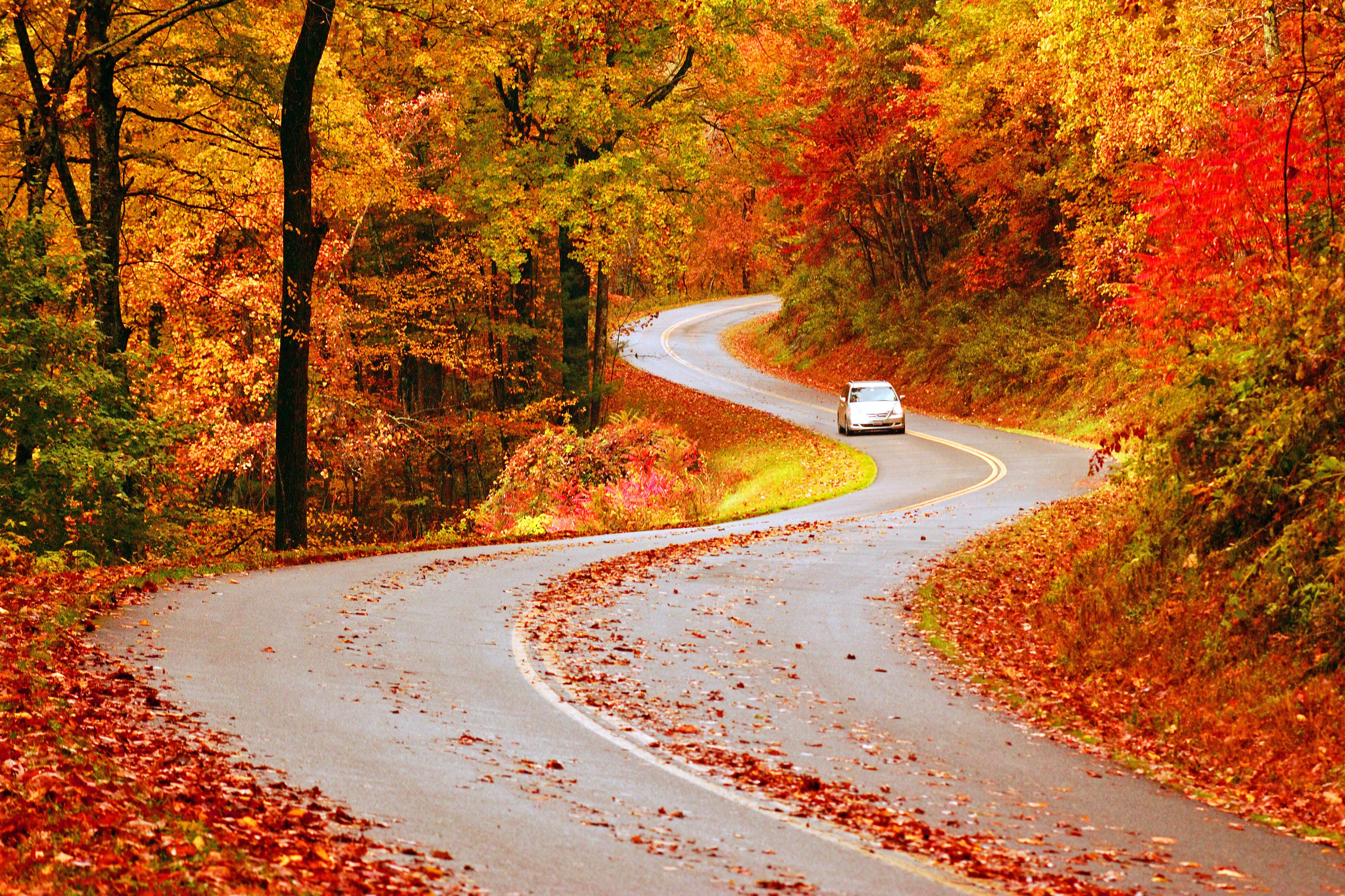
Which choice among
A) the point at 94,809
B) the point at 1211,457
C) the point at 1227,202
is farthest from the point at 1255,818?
the point at 1227,202

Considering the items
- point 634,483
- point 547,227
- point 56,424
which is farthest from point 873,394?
point 56,424

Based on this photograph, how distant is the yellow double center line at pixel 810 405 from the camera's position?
29.0 m

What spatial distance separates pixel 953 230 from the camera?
176 ft

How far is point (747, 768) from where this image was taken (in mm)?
9391

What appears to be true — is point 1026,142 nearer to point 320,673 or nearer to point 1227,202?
point 1227,202

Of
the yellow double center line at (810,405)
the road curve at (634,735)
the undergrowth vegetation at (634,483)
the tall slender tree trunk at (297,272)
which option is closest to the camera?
the road curve at (634,735)

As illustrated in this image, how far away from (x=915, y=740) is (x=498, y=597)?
7.43 metres

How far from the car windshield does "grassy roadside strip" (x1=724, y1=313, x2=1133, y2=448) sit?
13.2 feet

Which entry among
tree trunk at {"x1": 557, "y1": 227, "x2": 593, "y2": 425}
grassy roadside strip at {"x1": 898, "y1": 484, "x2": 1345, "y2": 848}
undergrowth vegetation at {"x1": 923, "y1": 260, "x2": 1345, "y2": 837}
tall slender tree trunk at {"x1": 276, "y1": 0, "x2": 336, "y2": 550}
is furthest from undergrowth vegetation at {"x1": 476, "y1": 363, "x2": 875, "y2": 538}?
undergrowth vegetation at {"x1": 923, "y1": 260, "x2": 1345, "y2": 837}

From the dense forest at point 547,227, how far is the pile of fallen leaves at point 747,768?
4.89m

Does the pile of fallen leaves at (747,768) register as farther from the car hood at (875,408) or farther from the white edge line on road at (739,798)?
the car hood at (875,408)

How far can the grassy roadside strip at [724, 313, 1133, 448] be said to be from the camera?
1549 inches

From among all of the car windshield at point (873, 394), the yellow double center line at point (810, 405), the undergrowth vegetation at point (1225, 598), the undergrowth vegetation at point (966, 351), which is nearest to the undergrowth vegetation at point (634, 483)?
the yellow double center line at point (810, 405)

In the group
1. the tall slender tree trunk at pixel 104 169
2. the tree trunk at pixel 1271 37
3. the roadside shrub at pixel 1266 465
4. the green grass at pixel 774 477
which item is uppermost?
the tree trunk at pixel 1271 37
